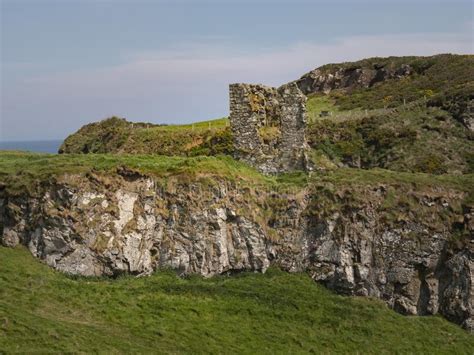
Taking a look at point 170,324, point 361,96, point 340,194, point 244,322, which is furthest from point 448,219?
point 361,96

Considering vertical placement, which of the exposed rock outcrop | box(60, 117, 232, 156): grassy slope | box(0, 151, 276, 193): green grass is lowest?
box(0, 151, 276, 193): green grass

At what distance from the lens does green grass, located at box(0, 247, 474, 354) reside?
21.5 m

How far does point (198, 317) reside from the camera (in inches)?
989

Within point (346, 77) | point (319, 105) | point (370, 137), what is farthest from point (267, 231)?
point (346, 77)

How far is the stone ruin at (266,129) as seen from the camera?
115ft

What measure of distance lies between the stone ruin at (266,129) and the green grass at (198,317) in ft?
24.8

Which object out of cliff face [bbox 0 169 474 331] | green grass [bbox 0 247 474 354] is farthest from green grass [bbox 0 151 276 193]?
green grass [bbox 0 247 474 354]

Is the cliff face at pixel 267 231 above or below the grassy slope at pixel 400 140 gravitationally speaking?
below

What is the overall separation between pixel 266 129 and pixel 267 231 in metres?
7.13

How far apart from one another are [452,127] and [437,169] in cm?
806

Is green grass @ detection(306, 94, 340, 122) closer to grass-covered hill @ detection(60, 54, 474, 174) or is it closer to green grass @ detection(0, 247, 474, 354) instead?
grass-covered hill @ detection(60, 54, 474, 174)

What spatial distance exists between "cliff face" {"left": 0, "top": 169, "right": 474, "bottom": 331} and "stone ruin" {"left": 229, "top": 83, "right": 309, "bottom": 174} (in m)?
3.54

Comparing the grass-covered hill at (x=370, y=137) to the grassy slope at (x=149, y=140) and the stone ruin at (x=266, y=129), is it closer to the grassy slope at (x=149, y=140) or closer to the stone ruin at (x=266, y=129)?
the grassy slope at (x=149, y=140)

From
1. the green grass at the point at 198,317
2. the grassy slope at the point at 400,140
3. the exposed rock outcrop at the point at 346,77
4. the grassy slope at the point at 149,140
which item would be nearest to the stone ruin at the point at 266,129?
the green grass at the point at 198,317
